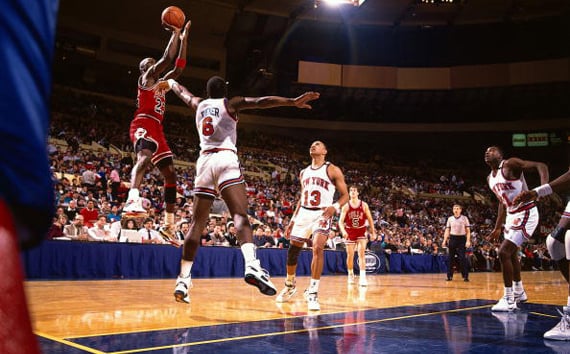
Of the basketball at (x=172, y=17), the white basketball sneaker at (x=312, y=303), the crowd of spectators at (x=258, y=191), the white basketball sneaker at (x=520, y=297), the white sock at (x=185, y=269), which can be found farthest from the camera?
the crowd of spectators at (x=258, y=191)

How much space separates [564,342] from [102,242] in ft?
25.9

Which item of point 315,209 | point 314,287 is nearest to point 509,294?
point 314,287

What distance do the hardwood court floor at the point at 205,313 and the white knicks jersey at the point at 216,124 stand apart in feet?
5.52

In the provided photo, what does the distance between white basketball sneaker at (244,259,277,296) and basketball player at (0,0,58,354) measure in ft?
10.8

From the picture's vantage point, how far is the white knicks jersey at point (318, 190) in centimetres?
663

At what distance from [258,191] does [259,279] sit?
14.2 meters

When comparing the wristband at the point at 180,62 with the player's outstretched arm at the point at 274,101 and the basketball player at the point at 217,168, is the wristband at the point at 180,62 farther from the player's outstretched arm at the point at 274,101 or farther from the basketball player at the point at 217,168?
the player's outstretched arm at the point at 274,101

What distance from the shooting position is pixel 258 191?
1811 cm

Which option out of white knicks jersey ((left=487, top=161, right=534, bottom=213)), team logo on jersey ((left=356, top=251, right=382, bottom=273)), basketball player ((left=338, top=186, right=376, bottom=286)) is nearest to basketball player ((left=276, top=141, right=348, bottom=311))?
white knicks jersey ((left=487, top=161, right=534, bottom=213))

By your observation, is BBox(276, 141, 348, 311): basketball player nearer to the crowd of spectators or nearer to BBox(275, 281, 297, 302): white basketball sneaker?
BBox(275, 281, 297, 302): white basketball sneaker

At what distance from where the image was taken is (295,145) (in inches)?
1107

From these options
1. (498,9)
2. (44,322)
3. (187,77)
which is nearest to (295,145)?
(187,77)

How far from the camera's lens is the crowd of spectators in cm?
1189

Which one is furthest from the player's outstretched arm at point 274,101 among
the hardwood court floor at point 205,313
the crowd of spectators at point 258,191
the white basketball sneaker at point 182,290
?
the crowd of spectators at point 258,191
